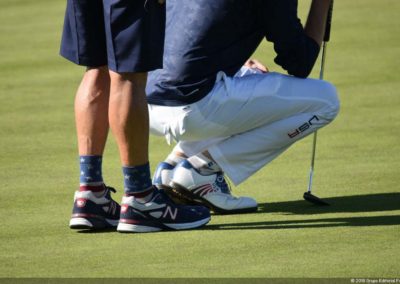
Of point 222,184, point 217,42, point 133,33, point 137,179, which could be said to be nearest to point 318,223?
point 222,184

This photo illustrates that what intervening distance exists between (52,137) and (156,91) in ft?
7.35

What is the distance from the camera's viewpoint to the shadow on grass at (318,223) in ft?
18.0

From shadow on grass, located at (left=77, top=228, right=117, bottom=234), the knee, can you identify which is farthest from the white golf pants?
shadow on grass, located at (left=77, top=228, right=117, bottom=234)

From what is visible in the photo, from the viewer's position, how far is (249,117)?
5863 millimetres

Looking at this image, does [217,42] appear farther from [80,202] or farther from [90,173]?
[80,202]

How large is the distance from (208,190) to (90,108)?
2.70ft

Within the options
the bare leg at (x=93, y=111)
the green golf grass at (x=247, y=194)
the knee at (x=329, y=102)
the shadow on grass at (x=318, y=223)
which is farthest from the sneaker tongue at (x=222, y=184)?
the bare leg at (x=93, y=111)

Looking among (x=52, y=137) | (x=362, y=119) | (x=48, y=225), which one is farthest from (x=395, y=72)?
(x=48, y=225)

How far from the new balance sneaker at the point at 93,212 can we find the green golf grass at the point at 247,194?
0.23ft

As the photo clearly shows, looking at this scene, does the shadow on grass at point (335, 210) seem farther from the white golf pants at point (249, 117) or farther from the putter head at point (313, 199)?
the white golf pants at point (249, 117)

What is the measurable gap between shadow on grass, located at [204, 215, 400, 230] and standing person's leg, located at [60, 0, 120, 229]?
1.78 feet

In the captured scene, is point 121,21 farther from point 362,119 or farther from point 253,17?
point 362,119

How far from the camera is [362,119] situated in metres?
8.20

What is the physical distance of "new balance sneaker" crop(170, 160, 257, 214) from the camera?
587 cm
